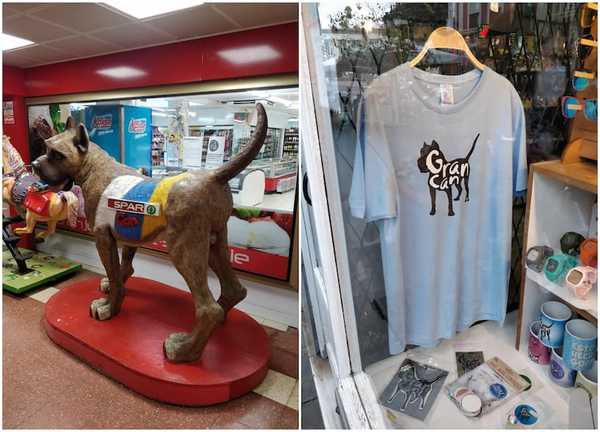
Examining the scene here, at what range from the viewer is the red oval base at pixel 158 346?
1.40 metres

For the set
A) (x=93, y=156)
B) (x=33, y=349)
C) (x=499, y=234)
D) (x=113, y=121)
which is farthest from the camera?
(x=113, y=121)

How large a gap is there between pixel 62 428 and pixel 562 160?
6.10 feet

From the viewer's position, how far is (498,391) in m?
1.13

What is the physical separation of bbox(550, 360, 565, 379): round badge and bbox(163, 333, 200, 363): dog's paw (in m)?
1.25

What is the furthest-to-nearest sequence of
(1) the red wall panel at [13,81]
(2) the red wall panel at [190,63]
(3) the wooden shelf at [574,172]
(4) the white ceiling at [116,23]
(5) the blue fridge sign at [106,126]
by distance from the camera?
(1) the red wall panel at [13,81], (5) the blue fridge sign at [106,126], (2) the red wall panel at [190,63], (4) the white ceiling at [116,23], (3) the wooden shelf at [574,172]

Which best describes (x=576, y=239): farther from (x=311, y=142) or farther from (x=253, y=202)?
(x=253, y=202)

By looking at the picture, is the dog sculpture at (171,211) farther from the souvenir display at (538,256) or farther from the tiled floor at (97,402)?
the souvenir display at (538,256)

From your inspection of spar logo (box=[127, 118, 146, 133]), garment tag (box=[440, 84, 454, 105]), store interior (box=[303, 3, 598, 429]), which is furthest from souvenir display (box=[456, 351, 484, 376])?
spar logo (box=[127, 118, 146, 133])

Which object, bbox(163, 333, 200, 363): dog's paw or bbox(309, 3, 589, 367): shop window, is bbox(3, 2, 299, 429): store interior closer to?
bbox(163, 333, 200, 363): dog's paw

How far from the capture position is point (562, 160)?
1.10 meters

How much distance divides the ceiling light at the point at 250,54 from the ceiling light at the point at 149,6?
333 millimetres

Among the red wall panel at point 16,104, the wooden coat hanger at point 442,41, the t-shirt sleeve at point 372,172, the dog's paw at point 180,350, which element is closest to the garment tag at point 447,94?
the wooden coat hanger at point 442,41

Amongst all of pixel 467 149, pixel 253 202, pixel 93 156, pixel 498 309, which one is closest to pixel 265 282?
pixel 253 202

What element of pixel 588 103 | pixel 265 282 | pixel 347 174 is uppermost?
pixel 588 103
